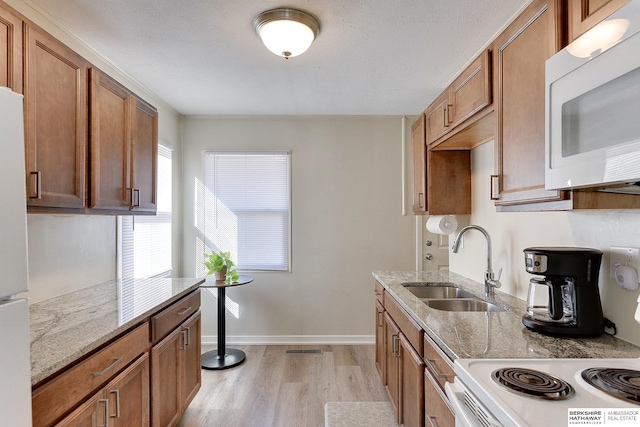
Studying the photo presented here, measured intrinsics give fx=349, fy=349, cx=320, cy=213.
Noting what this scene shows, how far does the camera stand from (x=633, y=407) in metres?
0.82

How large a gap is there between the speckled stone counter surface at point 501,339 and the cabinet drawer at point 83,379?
135cm

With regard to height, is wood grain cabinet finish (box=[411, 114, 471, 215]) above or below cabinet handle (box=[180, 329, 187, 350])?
above

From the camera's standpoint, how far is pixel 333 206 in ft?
12.6

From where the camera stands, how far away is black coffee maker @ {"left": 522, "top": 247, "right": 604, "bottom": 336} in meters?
1.33

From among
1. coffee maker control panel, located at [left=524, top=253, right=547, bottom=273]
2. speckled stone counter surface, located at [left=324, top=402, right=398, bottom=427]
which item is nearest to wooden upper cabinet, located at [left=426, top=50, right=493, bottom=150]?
coffee maker control panel, located at [left=524, top=253, right=547, bottom=273]

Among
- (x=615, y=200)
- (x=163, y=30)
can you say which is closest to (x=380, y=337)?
(x=615, y=200)

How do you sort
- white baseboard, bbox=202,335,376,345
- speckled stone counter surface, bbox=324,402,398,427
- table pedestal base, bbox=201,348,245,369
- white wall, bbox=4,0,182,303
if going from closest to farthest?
white wall, bbox=4,0,182,303, speckled stone counter surface, bbox=324,402,398,427, table pedestal base, bbox=201,348,245,369, white baseboard, bbox=202,335,376,345

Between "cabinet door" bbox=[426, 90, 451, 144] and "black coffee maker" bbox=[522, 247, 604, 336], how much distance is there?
1.13m

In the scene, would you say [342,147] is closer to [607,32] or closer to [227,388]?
[227,388]

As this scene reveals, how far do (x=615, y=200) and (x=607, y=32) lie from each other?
0.60 meters

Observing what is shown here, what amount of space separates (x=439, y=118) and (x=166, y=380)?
238cm

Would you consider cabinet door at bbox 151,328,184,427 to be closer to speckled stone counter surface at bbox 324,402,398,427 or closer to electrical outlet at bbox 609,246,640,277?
speckled stone counter surface at bbox 324,402,398,427

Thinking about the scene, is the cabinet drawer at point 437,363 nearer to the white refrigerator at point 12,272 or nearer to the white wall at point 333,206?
the white refrigerator at point 12,272

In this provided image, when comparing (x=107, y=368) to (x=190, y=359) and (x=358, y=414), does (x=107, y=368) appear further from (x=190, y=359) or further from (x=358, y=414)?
(x=358, y=414)
